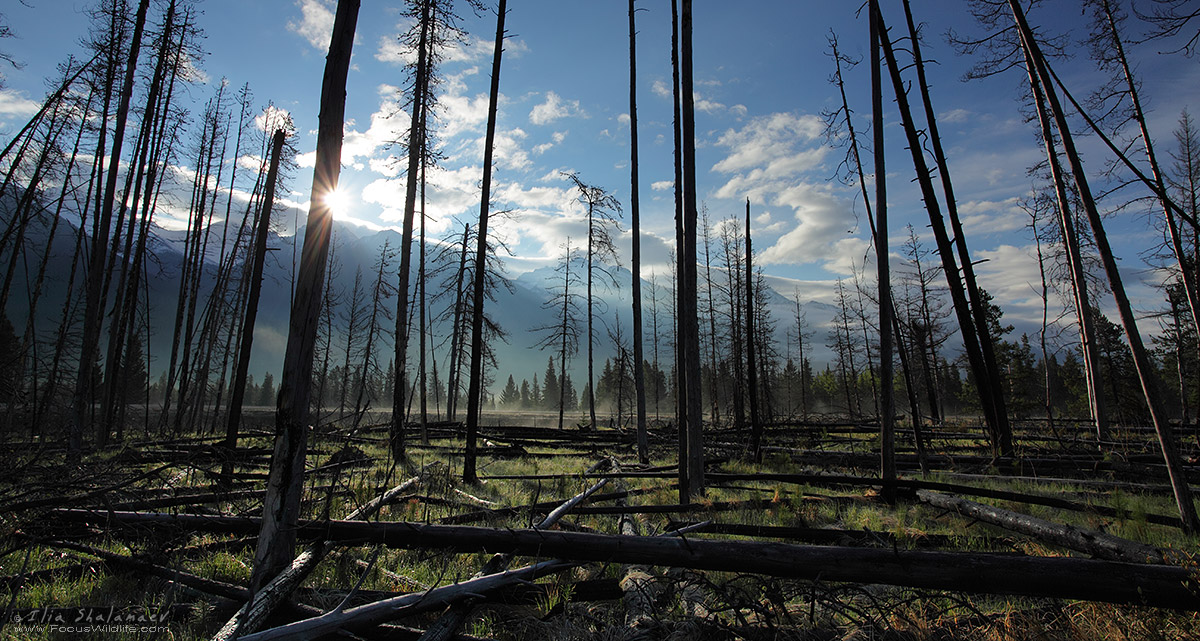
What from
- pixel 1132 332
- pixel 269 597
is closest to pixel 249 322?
pixel 269 597

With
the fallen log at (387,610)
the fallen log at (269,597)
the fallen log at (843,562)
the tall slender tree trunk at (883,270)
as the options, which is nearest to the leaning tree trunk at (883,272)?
the tall slender tree trunk at (883,270)

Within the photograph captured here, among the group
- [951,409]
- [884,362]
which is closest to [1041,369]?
[951,409]

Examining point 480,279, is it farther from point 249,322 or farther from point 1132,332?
point 1132,332

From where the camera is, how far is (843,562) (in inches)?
108

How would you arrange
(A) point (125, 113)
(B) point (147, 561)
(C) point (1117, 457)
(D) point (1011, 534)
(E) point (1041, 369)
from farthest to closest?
(E) point (1041, 369), (A) point (125, 113), (C) point (1117, 457), (D) point (1011, 534), (B) point (147, 561)

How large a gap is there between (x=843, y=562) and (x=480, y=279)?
787cm

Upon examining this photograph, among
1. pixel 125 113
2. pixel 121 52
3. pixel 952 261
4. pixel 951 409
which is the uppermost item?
A: pixel 121 52

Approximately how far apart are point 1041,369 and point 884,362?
74153 millimetres

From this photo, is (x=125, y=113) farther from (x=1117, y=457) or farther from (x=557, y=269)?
(x=1117, y=457)

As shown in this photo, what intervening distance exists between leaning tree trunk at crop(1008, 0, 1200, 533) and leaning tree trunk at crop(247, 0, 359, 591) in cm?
789

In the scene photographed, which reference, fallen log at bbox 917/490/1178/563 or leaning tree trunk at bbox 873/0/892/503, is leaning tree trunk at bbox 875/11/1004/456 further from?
fallen log at bbox 917/490/1178/563

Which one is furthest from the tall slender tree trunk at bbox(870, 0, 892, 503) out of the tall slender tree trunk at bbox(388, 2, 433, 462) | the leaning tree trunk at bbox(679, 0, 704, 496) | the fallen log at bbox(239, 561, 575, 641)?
the tall slender tree trunk at bbox(388, 2, 433, 462)

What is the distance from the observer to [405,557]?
439 centimetres

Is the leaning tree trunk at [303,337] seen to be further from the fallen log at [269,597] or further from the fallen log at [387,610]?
the fallen log at [387,610]
